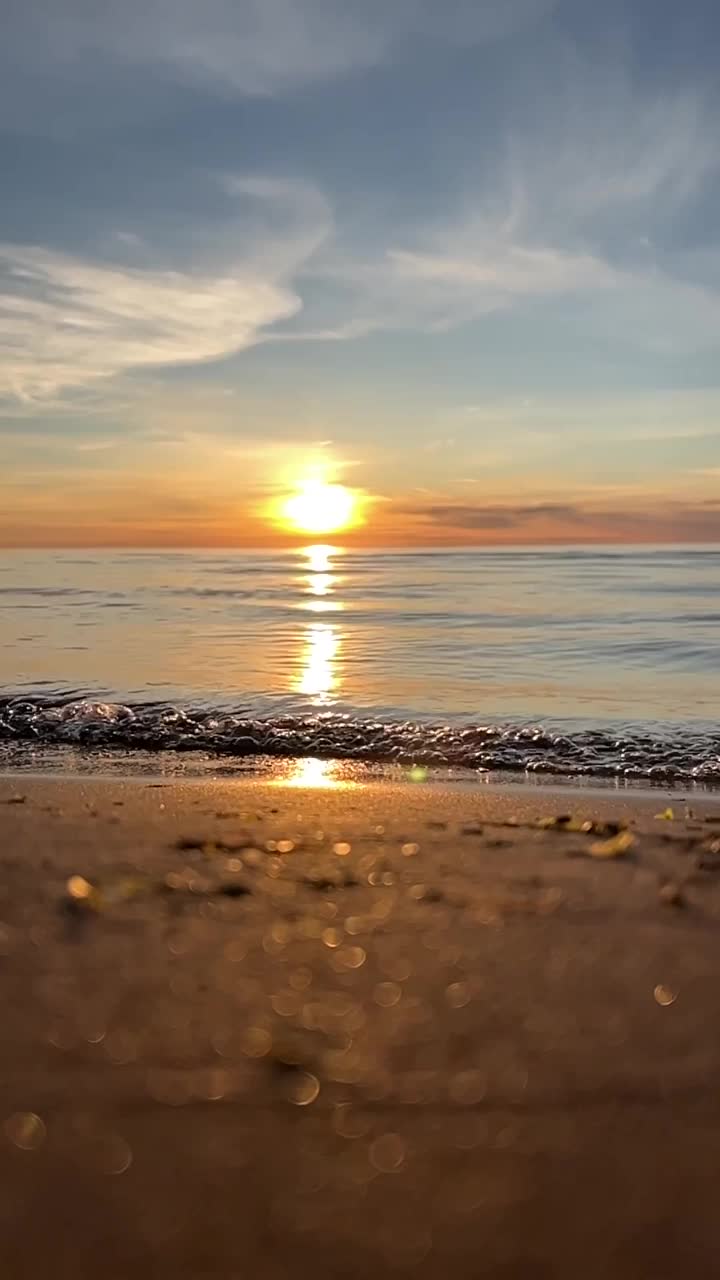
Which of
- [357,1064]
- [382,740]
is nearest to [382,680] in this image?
[382,740]

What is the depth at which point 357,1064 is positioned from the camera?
2.93 m

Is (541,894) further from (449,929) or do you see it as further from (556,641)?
(556,641)

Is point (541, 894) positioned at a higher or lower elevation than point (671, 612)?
lower

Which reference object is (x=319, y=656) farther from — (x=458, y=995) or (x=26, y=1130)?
(x=26, y=1130)

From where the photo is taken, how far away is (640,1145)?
100 inches

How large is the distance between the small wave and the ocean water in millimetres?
24

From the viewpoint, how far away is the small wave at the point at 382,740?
8945 millimetres

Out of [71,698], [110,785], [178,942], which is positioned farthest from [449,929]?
[71,698]

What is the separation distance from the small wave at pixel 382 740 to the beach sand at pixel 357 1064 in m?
3.77

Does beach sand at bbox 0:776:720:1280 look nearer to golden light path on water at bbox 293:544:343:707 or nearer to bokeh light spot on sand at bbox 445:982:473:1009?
→ bokeh light spot on sand at bbox 445:982:473:1009

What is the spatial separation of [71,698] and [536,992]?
8998mm

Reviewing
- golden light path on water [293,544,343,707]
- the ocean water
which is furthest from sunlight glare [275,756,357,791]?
golden light path on water [293,544,343,707]

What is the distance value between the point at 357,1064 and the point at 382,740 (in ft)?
22.4

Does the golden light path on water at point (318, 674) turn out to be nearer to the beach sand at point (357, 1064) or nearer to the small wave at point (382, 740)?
the small wave at point (382, 740)
